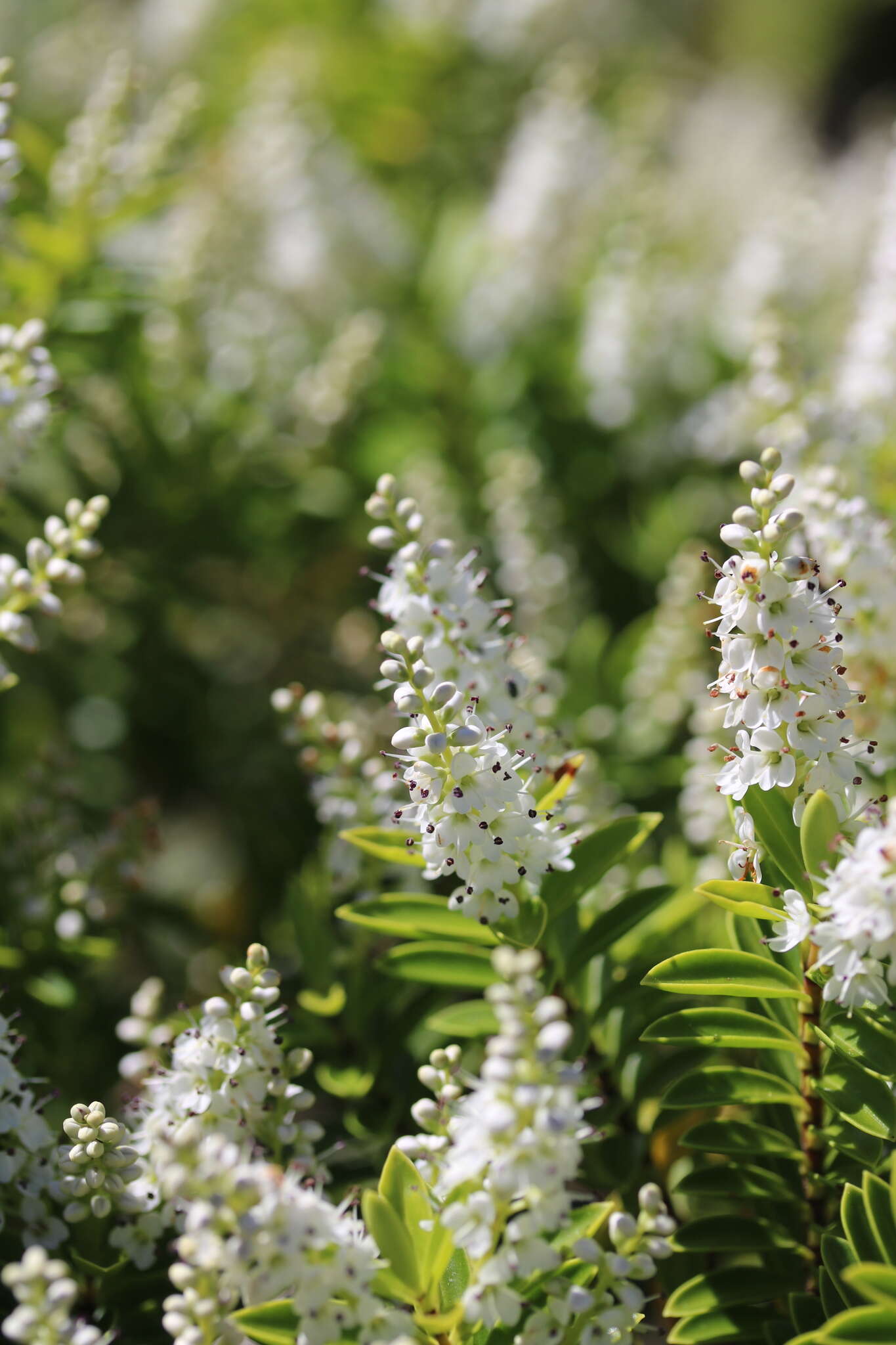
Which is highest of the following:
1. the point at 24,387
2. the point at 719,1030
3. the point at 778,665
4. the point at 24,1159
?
the point at 24,387

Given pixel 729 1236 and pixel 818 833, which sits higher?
pixel 818 833

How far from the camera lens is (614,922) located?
1.88m

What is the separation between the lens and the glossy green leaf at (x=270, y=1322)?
1.41 metres

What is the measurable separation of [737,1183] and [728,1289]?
0.15 meters

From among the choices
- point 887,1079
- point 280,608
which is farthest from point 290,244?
point 887,1079

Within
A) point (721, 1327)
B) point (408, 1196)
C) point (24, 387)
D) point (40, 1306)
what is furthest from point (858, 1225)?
point (24, 387)

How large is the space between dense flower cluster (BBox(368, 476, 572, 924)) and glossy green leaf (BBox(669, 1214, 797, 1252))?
22.2 inches

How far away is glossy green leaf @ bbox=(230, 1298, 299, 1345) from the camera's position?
141cm

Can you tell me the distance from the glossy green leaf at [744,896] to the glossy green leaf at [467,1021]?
0.50 meters

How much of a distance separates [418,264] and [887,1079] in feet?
12.0

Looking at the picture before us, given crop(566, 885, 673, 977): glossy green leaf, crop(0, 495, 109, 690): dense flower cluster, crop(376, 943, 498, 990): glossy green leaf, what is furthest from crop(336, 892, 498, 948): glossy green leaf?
crop(0, 495, 109, 690): dense flower cluster

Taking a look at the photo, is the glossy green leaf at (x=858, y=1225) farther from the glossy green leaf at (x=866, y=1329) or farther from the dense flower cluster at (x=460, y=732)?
the dense flower cluster at (x=460, y=732)

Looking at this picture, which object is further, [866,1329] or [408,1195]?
[408,1195]

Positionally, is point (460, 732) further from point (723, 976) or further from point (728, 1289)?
point (728, 1289)
